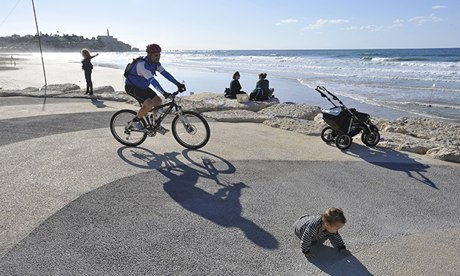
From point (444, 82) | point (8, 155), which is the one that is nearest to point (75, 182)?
point (8, 155)

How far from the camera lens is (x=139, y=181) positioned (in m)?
4.97

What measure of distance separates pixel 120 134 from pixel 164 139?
0.81 metres

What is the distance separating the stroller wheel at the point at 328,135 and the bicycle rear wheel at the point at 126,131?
3408 millimetres

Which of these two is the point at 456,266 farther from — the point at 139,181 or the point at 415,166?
the point at 139,181

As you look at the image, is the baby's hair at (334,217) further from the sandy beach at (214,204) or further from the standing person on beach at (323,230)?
the sandy beach at (214,204)

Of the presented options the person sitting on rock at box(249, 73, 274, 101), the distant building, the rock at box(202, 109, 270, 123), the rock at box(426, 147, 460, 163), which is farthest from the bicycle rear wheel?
the distant building

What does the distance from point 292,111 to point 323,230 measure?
675 centimetres

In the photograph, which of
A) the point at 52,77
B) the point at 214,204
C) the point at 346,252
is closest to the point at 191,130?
the point at 214,204

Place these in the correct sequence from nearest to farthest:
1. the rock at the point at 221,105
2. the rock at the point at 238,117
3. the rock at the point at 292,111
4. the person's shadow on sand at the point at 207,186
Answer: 1. the person's shadow on sand at the point at 207,186
2. the rock at the point at 238,117
3. the rock at the point at 292,111
4. the rock at the point at 221,105

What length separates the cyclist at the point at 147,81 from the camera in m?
5.92

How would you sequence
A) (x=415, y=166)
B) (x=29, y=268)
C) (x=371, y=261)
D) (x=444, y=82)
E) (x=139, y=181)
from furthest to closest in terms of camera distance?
(x=444, y=82) < (x=415, y=166) < (x=139, y=181) < (x=371, y=261) < (x=29, y=268)

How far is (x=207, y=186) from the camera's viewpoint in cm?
493

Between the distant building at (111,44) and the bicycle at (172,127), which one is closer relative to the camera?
the bicycle at (172,127)

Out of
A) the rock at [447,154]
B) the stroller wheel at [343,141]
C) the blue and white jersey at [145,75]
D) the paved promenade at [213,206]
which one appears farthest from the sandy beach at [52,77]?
the rock at [447,154]
